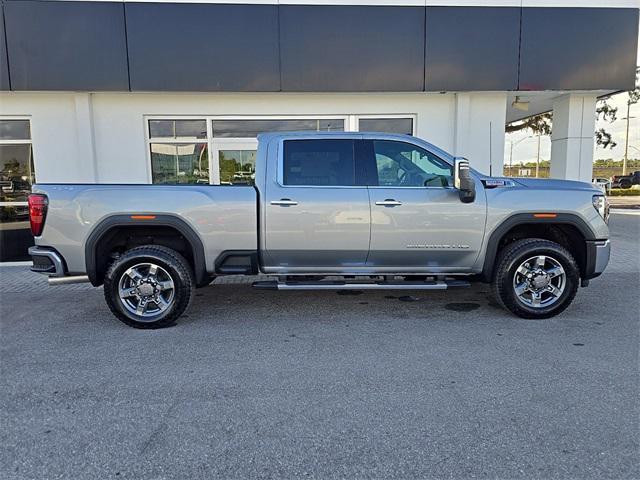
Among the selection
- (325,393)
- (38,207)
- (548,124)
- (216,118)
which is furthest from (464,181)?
(548,124)

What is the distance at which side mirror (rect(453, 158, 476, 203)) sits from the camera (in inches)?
173

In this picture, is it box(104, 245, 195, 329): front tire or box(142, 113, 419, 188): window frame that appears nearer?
box(104, 245, 195, 329): front tire

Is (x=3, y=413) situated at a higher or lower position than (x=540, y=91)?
lower

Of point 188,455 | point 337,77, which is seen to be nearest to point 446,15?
point 337,77

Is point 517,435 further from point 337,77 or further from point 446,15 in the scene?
point 446,15

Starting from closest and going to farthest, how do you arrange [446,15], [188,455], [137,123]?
[188,455] < [446,15] < [137,123]

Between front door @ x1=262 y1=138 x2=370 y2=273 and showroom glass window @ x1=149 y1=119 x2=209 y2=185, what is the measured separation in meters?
4.51

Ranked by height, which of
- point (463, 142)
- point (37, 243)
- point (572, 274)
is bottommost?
point (572, 274)

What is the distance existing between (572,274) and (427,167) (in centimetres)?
200

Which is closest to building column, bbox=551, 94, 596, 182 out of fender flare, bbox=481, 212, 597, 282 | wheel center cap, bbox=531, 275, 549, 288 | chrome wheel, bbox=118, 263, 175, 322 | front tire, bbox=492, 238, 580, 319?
fender flare, bbox=481, 212, 597, 282

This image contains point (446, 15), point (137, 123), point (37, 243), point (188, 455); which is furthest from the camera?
point (137, 123)

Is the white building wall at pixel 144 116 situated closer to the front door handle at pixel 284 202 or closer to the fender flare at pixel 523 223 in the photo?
the fender flare at pixel 523 223

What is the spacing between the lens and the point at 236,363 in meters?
3.77

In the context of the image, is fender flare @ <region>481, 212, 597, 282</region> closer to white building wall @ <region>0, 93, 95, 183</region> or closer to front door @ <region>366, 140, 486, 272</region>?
front door @ <region>366, 140, 486, 272</region>
